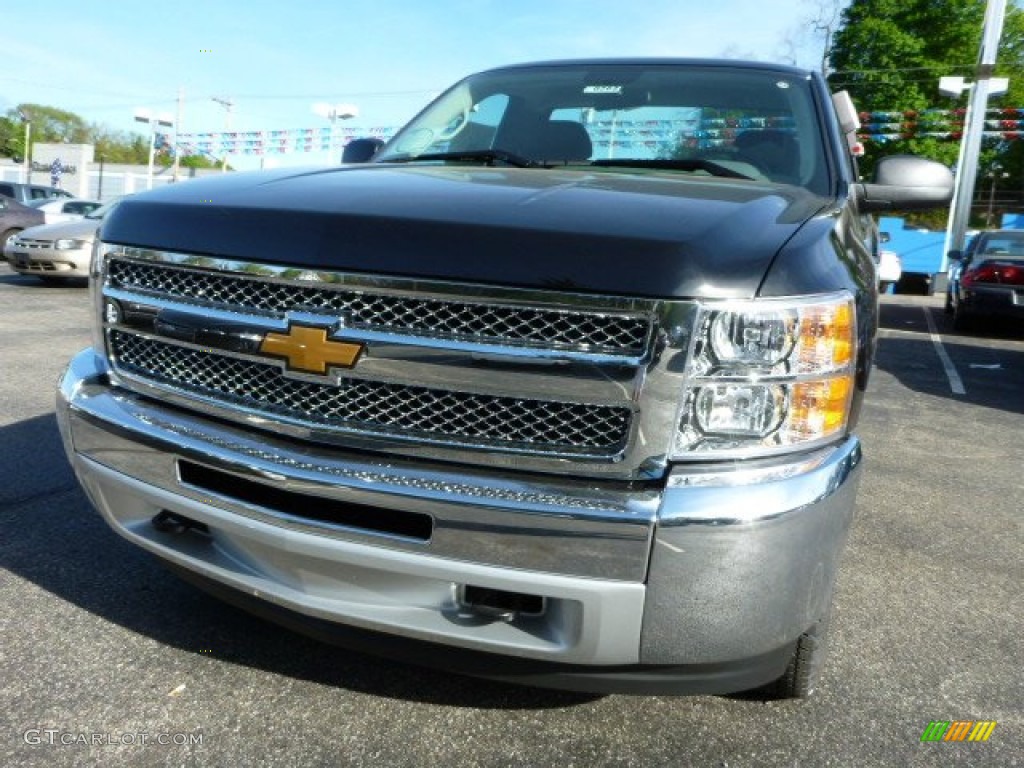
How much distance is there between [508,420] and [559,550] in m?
0.29

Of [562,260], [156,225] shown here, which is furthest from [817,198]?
[156,225]

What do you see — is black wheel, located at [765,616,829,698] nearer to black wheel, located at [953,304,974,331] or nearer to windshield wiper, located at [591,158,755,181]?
windshield wiper, located at [591,158,755,181]

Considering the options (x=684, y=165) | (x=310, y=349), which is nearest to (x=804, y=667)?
(x=310, y=349)

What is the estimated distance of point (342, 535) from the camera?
1816 mm

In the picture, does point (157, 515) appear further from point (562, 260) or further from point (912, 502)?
point (912, 502)

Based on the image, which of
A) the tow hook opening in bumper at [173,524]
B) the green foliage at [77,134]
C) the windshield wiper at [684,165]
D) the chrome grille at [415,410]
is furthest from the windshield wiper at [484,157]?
the green foliage at [77,134]

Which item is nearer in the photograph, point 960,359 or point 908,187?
point 908,187

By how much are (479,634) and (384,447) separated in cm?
44

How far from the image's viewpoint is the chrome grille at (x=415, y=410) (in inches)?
68.5

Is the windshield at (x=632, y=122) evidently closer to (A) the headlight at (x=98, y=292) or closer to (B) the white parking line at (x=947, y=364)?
(A) the headlight at (x=98, y=292)

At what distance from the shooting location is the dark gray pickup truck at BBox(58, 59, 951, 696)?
1.68 meters

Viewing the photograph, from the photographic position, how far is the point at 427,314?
1795 millimetres

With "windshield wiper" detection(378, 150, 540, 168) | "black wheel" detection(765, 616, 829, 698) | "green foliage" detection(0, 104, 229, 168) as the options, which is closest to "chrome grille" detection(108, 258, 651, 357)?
"black wheel" detection(765, 616, 829, 698)

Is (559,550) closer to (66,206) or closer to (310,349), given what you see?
(310,349)
